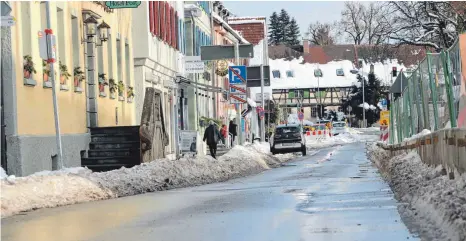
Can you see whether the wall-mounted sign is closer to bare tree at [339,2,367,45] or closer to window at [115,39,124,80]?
window at [115,39,124,80]

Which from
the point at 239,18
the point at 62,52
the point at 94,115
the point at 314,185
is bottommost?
the point at 314,185

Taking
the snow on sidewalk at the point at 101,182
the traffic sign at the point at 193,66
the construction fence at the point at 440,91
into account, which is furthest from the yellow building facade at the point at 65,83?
the construction fence at the point at 440,91

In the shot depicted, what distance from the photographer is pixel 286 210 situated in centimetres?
1183

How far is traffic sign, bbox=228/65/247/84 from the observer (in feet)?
125

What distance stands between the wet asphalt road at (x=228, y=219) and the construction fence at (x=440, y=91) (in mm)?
1596

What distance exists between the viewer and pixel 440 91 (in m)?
14.7

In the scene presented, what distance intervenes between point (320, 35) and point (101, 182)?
116 meters

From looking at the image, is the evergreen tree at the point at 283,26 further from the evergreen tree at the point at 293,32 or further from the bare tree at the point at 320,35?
the bare tree at the point at 320,35

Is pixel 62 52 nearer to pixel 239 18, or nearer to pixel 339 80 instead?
pixel 239 18

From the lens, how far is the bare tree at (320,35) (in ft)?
425

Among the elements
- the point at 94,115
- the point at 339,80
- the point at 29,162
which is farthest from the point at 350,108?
the point at 29,162

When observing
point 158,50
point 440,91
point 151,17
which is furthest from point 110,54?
point 440,91

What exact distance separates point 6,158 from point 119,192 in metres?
2.67

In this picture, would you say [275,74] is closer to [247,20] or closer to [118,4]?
[247,20]
